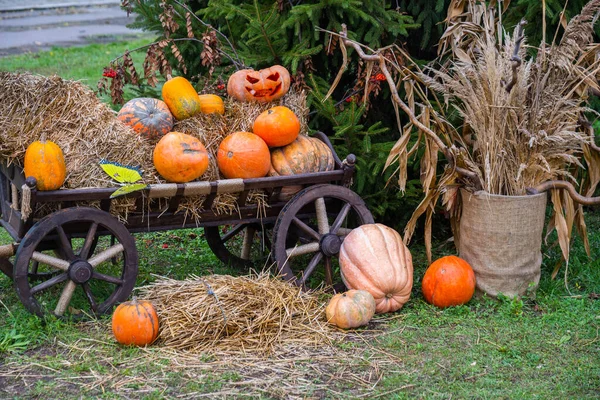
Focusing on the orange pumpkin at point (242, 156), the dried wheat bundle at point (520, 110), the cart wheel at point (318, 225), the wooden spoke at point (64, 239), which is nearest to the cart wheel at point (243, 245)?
the cart wheel at point (318, 225)

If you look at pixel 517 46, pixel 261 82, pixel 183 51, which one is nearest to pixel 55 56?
pixel 183 51

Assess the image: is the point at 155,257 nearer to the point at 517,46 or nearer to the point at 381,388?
the point at 381,388

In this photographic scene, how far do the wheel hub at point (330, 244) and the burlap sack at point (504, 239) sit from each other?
0.80 metres

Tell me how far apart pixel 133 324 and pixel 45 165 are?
0.95 m

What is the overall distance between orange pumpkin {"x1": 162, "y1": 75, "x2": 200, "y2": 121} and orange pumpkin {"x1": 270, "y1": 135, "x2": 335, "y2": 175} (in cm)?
57

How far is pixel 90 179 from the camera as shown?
167 inches

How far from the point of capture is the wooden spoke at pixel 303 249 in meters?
4.70

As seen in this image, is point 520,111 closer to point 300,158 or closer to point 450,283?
point 450,283

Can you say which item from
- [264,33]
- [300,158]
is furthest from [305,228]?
[264,33]

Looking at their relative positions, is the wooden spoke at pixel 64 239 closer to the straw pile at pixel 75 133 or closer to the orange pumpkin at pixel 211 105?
the straw pile at pixel 75 133

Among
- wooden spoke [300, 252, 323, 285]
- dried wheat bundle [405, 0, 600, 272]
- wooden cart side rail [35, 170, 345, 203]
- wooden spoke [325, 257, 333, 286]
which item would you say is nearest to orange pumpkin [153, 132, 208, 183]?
wooden cart side rail [35, 170, 345, 203]

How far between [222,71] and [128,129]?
1.52 meters

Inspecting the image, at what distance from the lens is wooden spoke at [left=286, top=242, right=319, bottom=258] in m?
4.70

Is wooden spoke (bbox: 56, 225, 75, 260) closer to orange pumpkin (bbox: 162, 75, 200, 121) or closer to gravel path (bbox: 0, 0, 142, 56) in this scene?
orange pumpkin (bbox: 162, 75, 200, 121)
